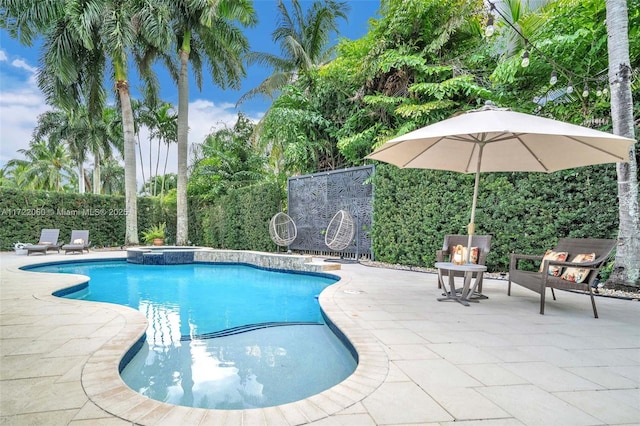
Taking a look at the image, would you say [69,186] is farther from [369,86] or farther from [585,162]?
[585,162]

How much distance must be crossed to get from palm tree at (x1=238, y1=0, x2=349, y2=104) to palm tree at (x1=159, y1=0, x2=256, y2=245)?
3.55 ft

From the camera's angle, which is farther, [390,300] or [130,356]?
[390,300]

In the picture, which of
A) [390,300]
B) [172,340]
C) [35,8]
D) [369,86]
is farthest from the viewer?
[35,8]

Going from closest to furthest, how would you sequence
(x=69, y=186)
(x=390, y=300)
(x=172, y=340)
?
(x=172, y=340)
(x=390, y=300)
(x=69, y=186)

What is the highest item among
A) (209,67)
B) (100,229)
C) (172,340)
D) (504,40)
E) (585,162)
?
(209,67)

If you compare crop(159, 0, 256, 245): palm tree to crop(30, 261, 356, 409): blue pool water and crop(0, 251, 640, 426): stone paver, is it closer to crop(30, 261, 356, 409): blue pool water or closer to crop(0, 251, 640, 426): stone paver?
crop(30, 261, 356, 409): blue pool water

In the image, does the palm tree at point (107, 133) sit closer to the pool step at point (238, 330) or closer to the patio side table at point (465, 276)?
the pool step at point (238, 330)

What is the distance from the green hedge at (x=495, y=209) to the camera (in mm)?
5359

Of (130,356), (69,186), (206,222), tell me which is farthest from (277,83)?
(69,186)

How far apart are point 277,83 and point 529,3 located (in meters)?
9.94

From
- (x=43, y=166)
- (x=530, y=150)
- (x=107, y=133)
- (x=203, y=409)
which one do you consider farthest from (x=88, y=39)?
(x=43, y=166)

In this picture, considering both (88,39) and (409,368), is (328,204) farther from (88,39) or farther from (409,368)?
(88,39)

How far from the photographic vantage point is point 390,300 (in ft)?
14.9

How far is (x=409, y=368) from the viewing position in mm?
2363
